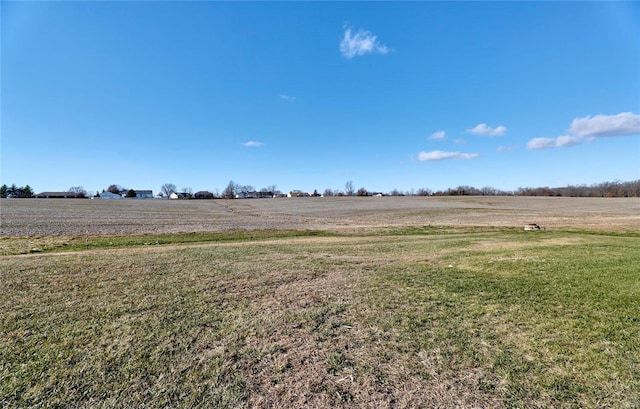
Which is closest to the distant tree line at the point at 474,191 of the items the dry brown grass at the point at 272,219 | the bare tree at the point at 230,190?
the bare tree at the point at 230,190

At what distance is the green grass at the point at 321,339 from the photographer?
9.52 feet

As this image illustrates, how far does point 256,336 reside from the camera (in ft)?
13.4

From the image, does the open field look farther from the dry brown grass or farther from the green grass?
the dry brown grass

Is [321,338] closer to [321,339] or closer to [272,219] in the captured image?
[321,339]

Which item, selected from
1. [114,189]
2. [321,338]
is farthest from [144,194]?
[321,338]

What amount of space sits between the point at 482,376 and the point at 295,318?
262cm

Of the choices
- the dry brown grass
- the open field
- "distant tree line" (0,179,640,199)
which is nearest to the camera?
the open field

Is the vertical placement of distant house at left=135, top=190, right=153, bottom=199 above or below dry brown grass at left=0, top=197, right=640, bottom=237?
above

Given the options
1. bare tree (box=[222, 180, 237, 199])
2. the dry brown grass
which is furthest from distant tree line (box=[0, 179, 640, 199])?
the dry brown grass

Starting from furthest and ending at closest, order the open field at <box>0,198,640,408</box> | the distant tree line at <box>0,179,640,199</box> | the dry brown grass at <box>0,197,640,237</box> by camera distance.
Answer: the distant tree line at <box>0,179,640,199</box> → the dry brown grass at <box>0,197,640,237</box> → the open field at <box>0,198,640,408</box>

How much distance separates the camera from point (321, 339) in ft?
13.1

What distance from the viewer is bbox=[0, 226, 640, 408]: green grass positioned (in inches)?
114

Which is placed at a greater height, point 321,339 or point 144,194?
point 144,194

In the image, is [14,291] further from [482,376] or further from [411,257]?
[411,257]
